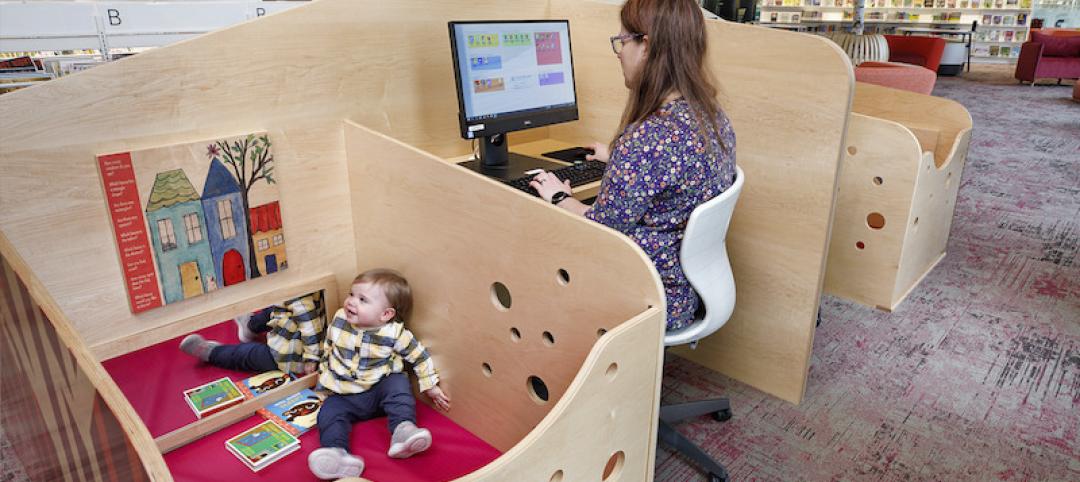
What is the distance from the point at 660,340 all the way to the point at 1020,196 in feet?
13.8

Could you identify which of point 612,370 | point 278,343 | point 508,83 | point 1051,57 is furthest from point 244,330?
point 1051,57

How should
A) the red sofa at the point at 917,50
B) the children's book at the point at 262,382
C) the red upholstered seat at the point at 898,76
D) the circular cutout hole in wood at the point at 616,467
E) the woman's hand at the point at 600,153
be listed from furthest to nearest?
the red sofa at the point at 917,50 → the red upholstered seat at the point at 898,76 → the woman's hand at the point at 600,153 → the children's book at the point at 262,382 → the circular cutout hole in wood at the point at 616,467

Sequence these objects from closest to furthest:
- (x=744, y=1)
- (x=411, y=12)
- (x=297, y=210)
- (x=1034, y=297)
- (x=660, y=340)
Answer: (x=660, y=340) → (x=297, y=210) → (x=411, y=12) → (x=1034, y=297) → (x=744, y=1)

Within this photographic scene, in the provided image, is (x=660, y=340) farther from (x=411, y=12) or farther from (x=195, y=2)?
(x=195, y=2)

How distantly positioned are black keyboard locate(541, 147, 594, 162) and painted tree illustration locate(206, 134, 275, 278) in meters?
1.01

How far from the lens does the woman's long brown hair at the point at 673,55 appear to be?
5.32ft

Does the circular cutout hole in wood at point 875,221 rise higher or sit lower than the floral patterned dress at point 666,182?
lower

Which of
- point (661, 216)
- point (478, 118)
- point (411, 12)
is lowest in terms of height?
point (661, 216)

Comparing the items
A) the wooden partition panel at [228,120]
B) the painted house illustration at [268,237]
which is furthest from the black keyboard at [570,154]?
the painted house illustration at [268,237]

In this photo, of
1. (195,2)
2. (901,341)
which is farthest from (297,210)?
(195,2)

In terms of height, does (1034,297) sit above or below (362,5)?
below

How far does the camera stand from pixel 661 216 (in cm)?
167

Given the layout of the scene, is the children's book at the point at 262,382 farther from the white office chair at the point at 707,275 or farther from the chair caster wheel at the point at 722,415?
the chair caster wheel at the point at 722,415

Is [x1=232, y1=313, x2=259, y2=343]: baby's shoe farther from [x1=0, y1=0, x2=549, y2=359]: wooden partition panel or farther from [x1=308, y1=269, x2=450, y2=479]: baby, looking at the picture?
[x1=308, y1=269, x2=450, y2=479]: baby
